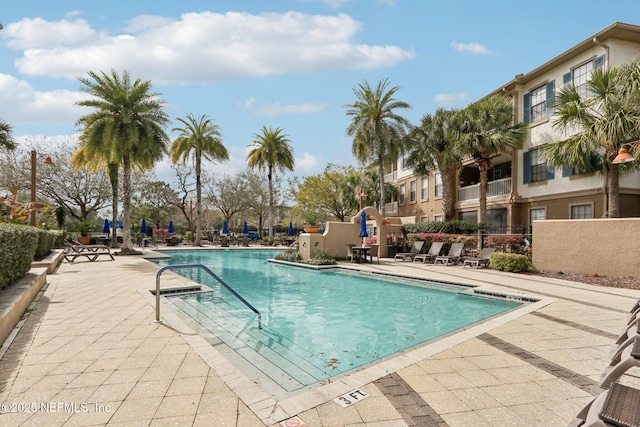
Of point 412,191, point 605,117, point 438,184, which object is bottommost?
point 412,191

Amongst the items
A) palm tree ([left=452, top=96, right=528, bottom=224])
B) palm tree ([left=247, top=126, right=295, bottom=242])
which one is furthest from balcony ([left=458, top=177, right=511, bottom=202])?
palm tree ([left=247, top=126, right=295, bottom=242])

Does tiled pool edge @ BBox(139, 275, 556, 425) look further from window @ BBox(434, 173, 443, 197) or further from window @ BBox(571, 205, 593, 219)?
window @ BBox(434, 173, 443, 197)

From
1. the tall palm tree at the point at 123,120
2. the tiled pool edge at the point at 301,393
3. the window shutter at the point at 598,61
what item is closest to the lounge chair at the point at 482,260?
the tiled pool edge at the point at 301,393

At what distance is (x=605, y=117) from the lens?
1179 centimetres

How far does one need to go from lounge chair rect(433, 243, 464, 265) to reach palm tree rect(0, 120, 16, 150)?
28.0 meters

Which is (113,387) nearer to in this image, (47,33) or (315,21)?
(47,33)

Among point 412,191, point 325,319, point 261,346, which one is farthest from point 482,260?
point 412,191

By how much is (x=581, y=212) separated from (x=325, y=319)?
15.2 meters

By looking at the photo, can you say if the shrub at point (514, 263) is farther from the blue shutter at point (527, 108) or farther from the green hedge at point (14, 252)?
the green hedge at point (14, 252)

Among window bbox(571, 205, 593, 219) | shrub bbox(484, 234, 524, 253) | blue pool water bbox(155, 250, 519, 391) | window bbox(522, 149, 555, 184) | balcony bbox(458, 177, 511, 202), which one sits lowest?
blue pool water bbox(155, 250, 519, 391)

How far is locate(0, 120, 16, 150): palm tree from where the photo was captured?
23.2 m

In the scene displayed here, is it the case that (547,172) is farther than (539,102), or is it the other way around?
(539,102)

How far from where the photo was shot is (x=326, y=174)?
3691 centimetres

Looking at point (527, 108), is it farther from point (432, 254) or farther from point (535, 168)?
point (432, 254)
